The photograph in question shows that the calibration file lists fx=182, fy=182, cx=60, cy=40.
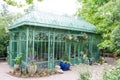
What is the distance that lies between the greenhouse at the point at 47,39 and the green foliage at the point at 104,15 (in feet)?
3.95

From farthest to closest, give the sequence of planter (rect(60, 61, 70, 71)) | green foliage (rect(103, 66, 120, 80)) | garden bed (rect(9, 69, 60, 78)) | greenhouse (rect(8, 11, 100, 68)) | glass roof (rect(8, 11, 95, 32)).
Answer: planter (rect(60, 61, 70, 71)), greenhouse (rect(8, 11, 100, 68)), glass roof (rect(8, 11, 95, 32)), garden bed (rect(9, 69, 60, 78)), green foliage (rect(103, 66, 120, 80))

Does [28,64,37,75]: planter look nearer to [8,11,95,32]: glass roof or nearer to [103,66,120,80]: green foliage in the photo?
[8,11,95,32]: glass roof

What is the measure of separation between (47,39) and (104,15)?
4.15m

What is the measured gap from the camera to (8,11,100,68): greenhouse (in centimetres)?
1148

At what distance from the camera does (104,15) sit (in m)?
10.8

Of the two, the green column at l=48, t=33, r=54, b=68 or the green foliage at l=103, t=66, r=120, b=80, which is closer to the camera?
the green foliage at l=103, t=66, r=120, b=80

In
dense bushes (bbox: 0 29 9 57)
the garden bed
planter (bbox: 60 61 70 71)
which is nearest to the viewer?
the garden bed

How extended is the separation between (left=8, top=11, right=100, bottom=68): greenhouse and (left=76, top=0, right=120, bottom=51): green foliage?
3.95 ft

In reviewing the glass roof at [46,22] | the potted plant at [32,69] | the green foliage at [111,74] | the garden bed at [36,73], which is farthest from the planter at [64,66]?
the green foliage at [111,74]

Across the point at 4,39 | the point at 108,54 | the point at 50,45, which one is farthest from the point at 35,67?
the point at 108,54

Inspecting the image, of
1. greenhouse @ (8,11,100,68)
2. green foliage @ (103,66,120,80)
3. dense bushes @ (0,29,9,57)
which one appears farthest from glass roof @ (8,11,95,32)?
green foliage @ (103,66,120,80)

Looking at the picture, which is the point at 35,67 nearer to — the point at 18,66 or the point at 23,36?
the point at 18,66

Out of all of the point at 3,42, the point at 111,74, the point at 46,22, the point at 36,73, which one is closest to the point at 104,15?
the point at 46,22

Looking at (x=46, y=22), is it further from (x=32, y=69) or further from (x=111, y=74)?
Result: (x=111, y=74)
